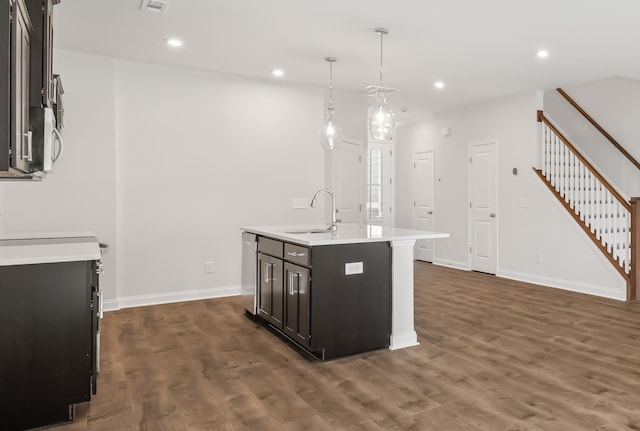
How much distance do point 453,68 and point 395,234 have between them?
2.75 metres

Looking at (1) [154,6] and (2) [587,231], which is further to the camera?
(2) [587,231]

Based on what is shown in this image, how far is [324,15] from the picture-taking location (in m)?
3.98

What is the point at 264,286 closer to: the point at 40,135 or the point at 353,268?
the point at 353,268

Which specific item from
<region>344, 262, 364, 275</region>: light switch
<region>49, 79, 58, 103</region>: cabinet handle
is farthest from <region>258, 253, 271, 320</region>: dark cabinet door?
<region>49, 79, 58, 103</region>: cabinet handle

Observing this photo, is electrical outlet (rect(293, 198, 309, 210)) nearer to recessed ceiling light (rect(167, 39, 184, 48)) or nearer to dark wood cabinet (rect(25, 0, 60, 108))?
recessed ceiling light (rect(167, 39, 184, 48))

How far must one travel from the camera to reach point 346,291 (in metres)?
3.57

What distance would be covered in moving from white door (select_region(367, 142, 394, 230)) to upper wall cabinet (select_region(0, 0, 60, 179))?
7.27 metres

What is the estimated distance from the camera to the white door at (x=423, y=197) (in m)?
8.59

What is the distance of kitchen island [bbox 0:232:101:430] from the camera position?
7.75 ft

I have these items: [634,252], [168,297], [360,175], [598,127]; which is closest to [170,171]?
[168,297]

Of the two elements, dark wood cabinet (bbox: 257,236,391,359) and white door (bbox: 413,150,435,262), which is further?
white door (bbox: 413,150,435,262)

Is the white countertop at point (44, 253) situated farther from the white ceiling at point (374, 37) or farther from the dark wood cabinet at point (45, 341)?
the white ceiling at point (374, 37)

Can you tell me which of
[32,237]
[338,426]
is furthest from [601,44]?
[32,237]

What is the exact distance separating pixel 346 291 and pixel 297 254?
19.2 inches
